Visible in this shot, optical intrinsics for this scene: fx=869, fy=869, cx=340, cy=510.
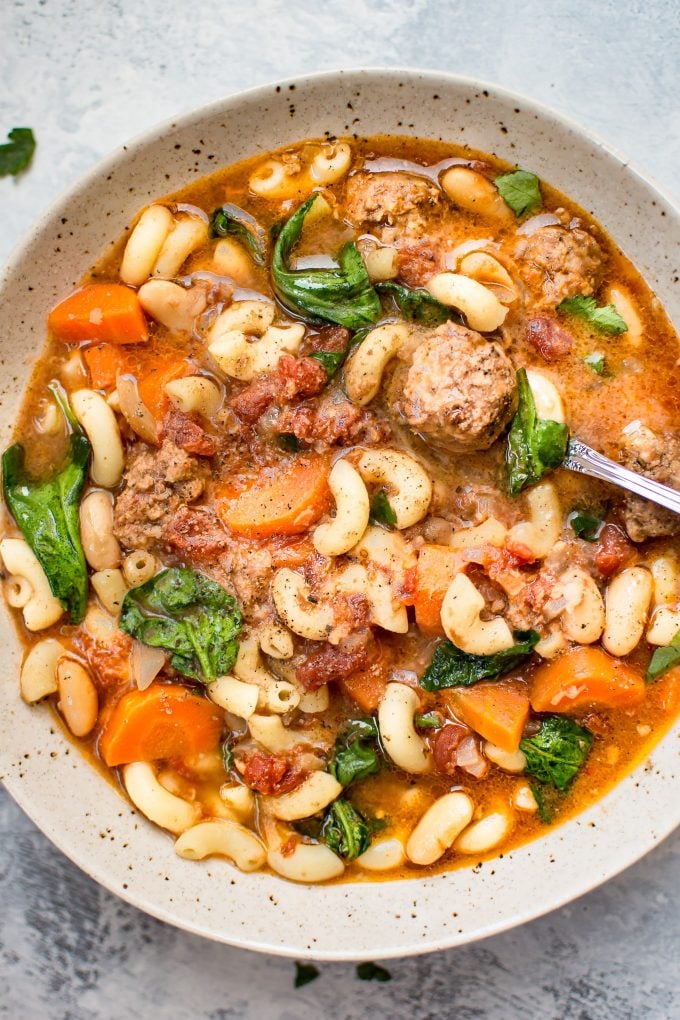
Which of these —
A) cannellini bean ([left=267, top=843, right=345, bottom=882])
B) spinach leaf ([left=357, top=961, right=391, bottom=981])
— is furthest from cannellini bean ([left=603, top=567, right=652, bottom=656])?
spinach leaf ([left=357, top=961, right=391, bottom=981])

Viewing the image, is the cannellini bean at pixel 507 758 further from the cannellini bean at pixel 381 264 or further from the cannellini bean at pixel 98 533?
the cannellini bean at pixel 381 264

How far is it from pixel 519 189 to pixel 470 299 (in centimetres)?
53

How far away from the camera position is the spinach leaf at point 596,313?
3.33m

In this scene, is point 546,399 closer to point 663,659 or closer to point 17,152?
point 663,659

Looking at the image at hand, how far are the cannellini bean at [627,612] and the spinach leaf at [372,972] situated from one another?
66.1 inches

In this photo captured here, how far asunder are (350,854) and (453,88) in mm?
2880

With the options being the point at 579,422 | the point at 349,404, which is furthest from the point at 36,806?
the point at 579,422

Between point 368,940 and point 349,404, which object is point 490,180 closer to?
point 349,404

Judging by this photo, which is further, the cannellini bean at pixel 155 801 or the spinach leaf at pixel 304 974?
the spinach leaf at pixel 304 974

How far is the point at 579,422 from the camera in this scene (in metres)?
3.34

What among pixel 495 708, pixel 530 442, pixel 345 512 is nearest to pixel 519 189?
pixel 530 442

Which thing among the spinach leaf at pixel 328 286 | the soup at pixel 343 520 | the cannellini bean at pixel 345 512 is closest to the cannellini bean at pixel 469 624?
the soup at pixel 343 520

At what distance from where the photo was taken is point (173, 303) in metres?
3.35

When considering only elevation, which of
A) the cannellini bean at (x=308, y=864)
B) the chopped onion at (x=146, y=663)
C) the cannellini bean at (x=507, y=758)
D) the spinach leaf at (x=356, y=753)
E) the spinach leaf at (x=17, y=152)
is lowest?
the cannellini bean at (x=308, y=864)
